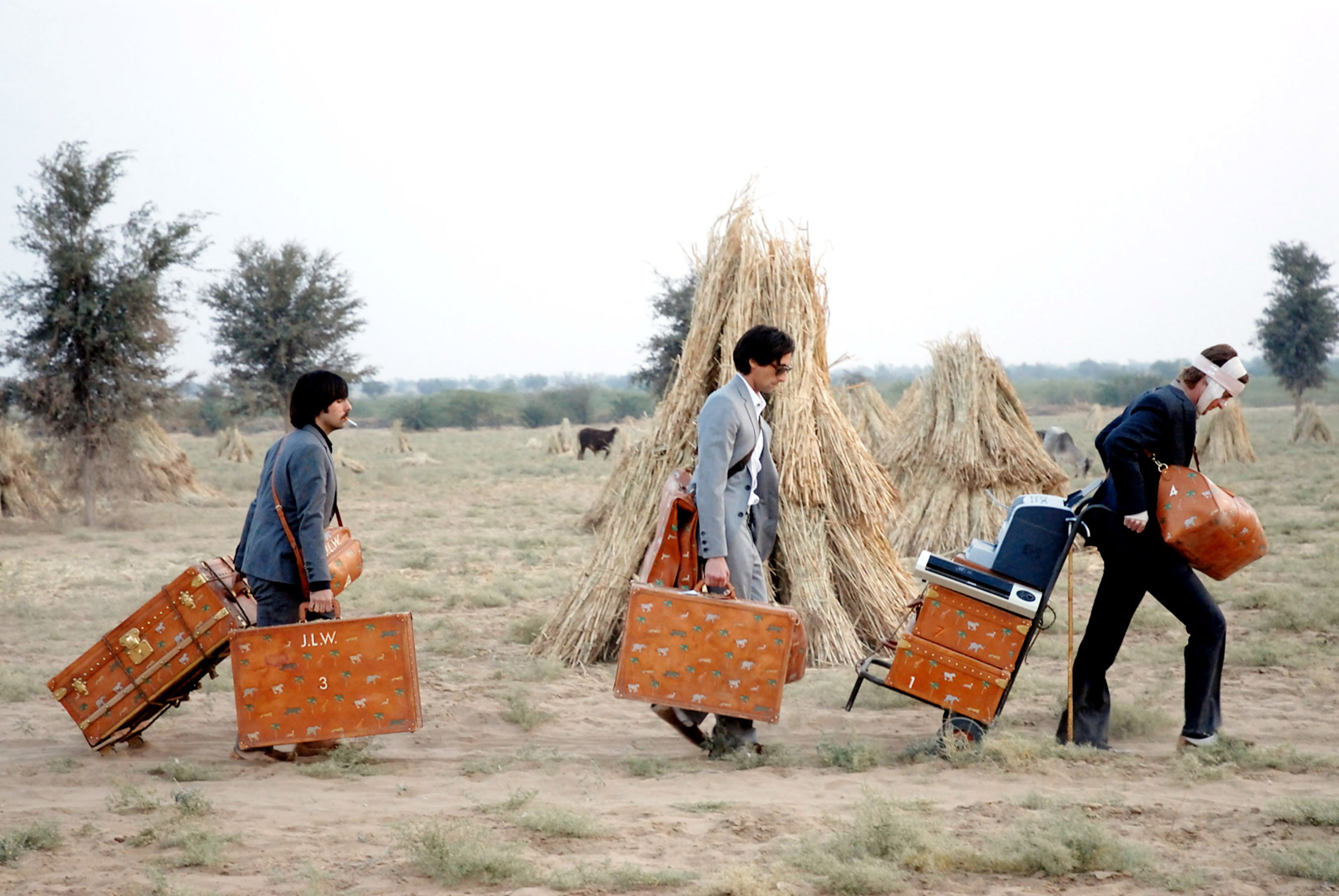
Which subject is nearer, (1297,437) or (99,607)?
(99,607)

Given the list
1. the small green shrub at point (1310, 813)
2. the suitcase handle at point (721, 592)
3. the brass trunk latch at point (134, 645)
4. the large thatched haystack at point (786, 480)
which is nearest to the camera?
the small green shrub at point (1310, 813)

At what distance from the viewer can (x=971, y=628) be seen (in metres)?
4.30

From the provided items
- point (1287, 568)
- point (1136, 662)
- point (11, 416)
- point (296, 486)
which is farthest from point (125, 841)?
point (11, 416)

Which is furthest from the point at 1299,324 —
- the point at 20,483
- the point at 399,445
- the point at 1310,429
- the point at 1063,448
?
the point at 20,483

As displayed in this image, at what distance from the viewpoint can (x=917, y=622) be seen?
4.35m

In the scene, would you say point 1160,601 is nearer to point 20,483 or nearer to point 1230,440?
point 20,483

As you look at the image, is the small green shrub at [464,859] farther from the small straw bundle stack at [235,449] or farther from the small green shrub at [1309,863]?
the small straw bundle stack at [235,449]

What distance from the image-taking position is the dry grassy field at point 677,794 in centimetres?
312

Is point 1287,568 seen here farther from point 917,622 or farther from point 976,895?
point 976,895

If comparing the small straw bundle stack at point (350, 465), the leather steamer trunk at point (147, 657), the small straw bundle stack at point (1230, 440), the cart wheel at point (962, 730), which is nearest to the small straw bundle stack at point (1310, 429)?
the small straw bundle stack at point (1230, 440)

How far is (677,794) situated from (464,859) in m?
1.03

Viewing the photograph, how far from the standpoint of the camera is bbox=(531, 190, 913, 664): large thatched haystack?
20.6ft

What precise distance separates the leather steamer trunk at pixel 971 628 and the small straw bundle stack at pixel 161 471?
13.9 metres

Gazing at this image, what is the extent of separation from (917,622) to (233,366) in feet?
64.8
